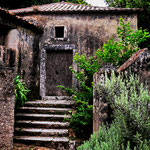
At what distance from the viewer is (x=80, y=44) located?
289 inches

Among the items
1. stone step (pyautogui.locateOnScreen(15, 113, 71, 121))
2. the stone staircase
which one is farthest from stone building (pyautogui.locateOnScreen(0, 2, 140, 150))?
stone step (pyautogui.locateOnScreen(15, 113, 71, 121))

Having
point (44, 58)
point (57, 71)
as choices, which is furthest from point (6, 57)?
point (57, 71)

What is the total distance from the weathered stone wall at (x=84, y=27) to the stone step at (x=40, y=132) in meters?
4.09

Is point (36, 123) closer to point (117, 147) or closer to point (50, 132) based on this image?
point (50, 132)

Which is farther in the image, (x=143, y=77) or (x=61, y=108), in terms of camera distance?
(x=61, y=108)

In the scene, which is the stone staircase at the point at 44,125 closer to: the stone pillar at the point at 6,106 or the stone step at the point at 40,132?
the stone step at the point at 40,132

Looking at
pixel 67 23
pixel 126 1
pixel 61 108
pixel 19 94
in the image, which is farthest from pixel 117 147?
pixel 126 1

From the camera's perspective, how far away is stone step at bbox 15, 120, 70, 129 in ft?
14.3

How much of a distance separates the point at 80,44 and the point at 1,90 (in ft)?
16.0

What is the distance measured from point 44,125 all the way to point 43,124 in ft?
0.13

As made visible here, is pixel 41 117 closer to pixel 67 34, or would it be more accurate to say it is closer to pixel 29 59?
pixel 29 59

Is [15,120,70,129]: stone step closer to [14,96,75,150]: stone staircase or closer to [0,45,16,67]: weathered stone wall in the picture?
[14,96,75,150]: stone staircase

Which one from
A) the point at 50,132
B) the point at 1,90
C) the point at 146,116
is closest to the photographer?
the point at 146,116

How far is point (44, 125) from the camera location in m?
4.42
